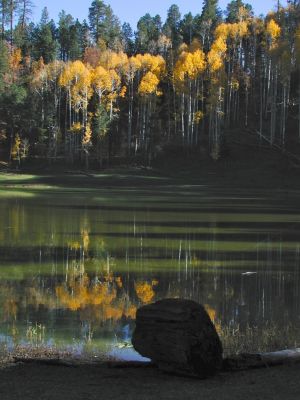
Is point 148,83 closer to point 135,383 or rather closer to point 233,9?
point 233,9

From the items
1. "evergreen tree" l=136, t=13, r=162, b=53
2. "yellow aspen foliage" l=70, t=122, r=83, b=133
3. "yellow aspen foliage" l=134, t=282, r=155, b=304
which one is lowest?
"yellow aspen foliage" l=134, t=282, r=155, b=304

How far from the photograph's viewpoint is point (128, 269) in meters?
19.4

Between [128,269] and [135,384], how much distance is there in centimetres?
1136

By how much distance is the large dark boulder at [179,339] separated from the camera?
822cm

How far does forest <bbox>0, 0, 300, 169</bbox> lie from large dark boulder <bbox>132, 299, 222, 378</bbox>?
68.6 meters

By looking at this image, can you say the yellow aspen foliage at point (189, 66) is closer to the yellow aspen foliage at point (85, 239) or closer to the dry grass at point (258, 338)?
the yellow aspen foliage at point (85, 239)

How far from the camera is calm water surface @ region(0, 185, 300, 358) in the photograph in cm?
1298

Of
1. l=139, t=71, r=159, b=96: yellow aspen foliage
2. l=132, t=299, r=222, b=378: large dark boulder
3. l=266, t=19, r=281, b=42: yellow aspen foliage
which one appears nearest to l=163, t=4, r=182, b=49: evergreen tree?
l=139, t=71, r=159, b=96: yellow aspen foliage

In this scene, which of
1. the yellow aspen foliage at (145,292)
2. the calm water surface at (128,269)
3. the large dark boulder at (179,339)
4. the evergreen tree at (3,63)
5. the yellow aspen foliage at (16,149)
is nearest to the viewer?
the large dark boulder at (179,339)

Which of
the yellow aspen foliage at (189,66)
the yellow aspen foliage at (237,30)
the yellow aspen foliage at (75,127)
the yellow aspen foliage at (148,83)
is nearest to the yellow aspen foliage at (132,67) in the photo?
the yellow aspen foliage at (148,83)

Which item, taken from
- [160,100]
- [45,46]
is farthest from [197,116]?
[45,46]

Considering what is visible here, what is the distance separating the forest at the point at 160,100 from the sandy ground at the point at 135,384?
226ft

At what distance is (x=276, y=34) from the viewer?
84.6 meters

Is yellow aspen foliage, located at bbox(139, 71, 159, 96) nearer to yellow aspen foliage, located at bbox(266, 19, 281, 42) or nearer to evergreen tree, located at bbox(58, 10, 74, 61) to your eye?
yellow aspen foliage, located at bbox(266, 19, 281, 42)
